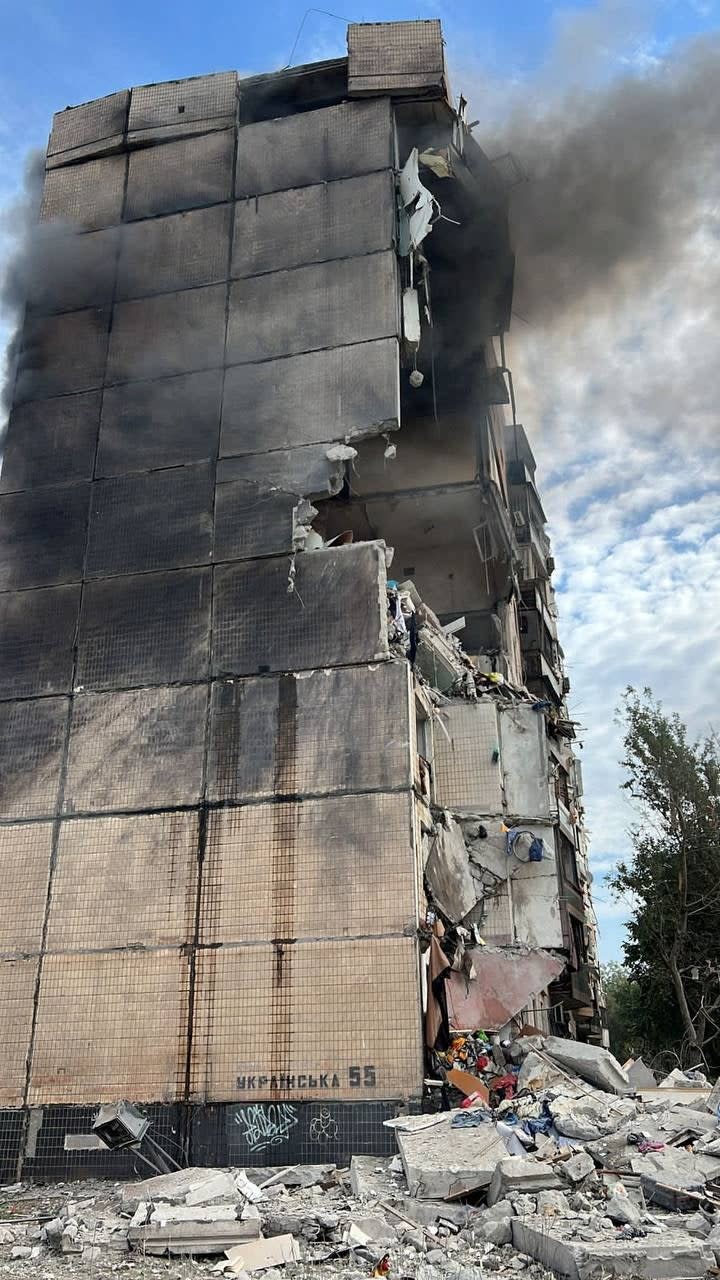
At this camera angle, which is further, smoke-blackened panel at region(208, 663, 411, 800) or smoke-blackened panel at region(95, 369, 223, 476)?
smoke-blackened panel at region(95, 369, 223, 476)

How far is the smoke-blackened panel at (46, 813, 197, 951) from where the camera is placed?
32.3ft

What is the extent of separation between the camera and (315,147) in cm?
1306

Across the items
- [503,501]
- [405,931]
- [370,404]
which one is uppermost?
[503,501]

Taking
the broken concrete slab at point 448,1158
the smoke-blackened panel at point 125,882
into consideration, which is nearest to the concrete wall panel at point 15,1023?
the smoke-blackened panel at point 125,882

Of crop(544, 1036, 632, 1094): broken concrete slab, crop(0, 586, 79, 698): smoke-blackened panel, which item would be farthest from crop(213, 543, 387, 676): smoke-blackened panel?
crop(544, 1036, 632, 1094): broken concrete slab

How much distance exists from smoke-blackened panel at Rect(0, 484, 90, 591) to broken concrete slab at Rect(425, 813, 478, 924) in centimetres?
525

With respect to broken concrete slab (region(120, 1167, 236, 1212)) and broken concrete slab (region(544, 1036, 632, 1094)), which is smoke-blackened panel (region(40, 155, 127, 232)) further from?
broken concrete slab (region(544, 1036, 632, 1094))

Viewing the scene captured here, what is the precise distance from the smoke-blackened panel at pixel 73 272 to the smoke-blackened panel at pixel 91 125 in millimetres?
1535

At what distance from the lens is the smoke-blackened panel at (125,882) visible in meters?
9.84

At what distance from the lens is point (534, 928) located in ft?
38.4

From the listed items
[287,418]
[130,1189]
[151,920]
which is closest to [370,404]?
[287,418]

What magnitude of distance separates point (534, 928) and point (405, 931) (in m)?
3.05

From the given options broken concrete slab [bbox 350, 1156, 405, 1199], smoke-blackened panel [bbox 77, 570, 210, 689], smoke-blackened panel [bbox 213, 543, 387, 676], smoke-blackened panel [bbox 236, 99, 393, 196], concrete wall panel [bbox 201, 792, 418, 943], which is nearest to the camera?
broken concrete slab [bbox 350, 1156, 405, 1199]

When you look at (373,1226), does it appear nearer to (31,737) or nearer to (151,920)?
(151,920)
